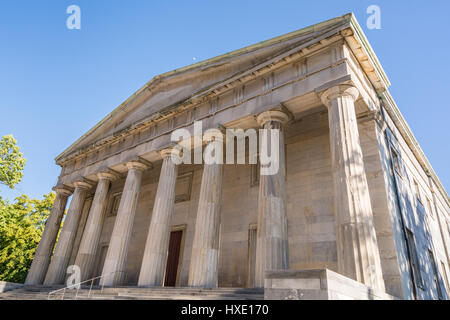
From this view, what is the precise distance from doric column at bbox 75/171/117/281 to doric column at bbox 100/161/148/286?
2.52 meters

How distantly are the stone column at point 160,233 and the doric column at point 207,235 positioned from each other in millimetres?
2640

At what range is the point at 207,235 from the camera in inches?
521

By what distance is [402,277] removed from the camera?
429 inches

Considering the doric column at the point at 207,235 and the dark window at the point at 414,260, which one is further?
the dark window at the point at 414,260

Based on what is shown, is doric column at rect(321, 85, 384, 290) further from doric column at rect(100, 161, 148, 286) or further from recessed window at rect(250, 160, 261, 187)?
doric column at rect(100, 161, 148, 286)

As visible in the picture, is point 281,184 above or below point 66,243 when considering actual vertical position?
above

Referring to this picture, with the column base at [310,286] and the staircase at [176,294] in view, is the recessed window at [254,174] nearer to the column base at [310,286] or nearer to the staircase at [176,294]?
the staircase at [176,294]

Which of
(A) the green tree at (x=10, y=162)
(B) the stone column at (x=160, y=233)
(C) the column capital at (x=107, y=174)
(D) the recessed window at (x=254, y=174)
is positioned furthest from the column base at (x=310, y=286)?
(A) the green tree at (x=10, y=162)

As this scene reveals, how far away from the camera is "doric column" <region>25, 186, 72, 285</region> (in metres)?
21.3

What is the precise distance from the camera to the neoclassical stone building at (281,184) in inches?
428

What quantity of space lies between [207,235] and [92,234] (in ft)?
32.5

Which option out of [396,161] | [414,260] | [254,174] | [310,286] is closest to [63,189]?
[254,174]

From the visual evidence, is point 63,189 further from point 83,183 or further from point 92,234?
point 92,234
